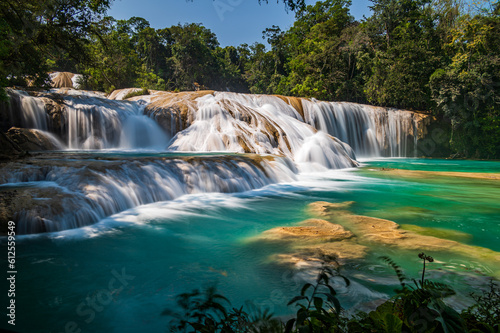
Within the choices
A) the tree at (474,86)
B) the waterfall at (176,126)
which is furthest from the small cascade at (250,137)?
the tree at (474,86)

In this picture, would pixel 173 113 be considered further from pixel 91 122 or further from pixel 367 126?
pixel 367 126

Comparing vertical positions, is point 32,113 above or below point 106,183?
above

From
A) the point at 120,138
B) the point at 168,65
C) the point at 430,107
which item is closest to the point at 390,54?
the point at 430,107

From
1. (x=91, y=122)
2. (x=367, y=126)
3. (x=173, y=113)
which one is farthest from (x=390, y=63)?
(x=91, y=122)

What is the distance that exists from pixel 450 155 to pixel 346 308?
91.1ft

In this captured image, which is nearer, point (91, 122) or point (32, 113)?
point (32, 113)

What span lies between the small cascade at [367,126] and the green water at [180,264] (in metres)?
14.5

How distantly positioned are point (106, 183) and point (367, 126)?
21.6 metres

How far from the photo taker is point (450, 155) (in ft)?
81.6

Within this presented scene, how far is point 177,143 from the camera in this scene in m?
14.4

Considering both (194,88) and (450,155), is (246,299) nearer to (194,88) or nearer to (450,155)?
(450,155)

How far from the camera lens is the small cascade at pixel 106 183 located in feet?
15.9

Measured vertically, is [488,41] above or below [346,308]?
above

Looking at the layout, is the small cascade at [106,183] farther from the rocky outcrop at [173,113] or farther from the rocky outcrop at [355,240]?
the rocky outcrop at [173,113]
